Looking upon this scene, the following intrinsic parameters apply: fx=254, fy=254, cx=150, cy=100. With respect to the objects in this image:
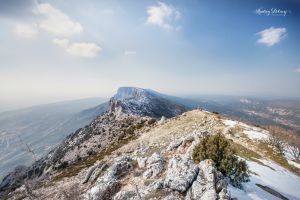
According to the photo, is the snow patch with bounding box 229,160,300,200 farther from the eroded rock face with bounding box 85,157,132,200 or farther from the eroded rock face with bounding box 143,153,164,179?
the eroded rock face with bounding box 85,157,132,200

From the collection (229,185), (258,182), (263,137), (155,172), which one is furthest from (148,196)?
(263,137)

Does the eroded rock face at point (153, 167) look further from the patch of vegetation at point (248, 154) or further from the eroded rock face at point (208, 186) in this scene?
the patch of vegetation at point (248, 154)

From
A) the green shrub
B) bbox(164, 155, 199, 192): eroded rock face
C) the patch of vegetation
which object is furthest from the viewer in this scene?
the patch of vegetation

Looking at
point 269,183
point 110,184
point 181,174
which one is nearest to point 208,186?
point 181,174

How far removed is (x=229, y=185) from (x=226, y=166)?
5.36ft

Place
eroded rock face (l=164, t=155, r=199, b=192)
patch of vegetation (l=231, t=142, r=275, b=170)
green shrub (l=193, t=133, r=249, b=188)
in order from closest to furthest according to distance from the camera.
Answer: eroded rock face (l=164, t=155, r=199, b=192) < green shrub (l=193, t=133, r=249, b=188) < patch of vegetation (l=231, t=142, r=275, b=170)

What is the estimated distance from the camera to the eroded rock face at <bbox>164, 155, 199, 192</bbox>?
16.8 m

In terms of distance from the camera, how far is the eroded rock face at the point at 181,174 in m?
16.8

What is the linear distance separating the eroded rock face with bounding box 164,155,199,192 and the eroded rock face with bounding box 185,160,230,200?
1.25 feet

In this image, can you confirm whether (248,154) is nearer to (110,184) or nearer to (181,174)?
(181,174)

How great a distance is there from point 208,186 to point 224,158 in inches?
203

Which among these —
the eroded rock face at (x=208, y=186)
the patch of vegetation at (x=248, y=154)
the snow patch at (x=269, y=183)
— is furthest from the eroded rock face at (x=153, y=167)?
the patch of vegetation at (x=248, y=154)

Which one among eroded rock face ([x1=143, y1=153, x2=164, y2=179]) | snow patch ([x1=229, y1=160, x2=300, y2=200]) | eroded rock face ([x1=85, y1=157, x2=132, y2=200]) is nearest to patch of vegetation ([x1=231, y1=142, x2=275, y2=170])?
snow patch ([x1=229, y1=160, x2=300, y2=200])

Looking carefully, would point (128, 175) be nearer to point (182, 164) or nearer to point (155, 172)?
point (155, 172)
